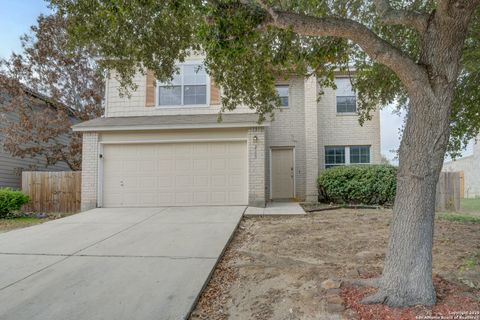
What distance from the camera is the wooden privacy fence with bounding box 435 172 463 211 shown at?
10.6 metres

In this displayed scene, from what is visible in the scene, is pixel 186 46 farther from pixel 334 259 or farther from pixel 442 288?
pixel 442 288

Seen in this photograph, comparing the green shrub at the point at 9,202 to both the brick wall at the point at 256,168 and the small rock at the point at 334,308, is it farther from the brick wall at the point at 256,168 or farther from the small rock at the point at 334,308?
the small rock at the point at 334,308

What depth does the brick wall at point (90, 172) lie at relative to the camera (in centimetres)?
1016

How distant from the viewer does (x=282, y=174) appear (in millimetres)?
12516

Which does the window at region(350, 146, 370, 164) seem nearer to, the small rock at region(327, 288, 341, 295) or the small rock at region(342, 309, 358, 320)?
the small rock at region(327, 288, 341, 295)

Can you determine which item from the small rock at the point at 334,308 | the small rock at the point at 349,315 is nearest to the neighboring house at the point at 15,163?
the small rock at the point at 334,308

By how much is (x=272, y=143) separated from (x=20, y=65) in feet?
36.8

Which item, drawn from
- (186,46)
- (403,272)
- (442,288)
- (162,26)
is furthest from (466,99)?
(162,26)

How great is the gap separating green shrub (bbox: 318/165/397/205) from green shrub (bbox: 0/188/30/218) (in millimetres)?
10645

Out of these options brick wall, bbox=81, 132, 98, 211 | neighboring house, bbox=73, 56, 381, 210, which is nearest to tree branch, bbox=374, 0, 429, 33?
neighboring house, bbox=73, 56, 381, 210

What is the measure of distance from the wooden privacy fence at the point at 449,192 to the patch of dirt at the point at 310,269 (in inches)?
146

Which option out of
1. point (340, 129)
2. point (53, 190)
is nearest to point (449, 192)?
Answer: point (340, 129)

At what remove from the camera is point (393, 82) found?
6176mm

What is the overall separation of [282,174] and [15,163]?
1166cm
